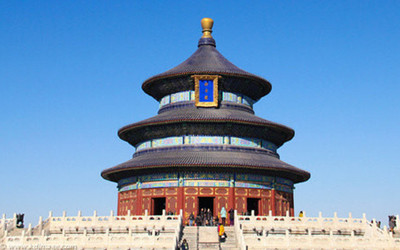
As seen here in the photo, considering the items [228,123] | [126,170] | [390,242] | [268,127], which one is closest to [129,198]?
[126,170]

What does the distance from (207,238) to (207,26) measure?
30318 mm

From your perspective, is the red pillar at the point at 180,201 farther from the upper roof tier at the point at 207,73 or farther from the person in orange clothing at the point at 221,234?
the person in orange clothing at the point at 221,234

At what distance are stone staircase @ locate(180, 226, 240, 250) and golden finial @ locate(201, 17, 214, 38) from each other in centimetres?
2809

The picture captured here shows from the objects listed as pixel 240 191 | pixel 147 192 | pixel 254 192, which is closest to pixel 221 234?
pixel 240 191

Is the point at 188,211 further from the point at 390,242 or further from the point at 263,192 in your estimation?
the point at 390,242

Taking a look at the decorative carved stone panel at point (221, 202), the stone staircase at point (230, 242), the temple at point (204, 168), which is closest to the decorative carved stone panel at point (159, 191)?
the temple at point (204, 168)

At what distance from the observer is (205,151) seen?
4409 centimetres

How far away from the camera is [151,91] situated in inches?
2039

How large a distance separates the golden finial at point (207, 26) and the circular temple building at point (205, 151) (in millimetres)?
4913

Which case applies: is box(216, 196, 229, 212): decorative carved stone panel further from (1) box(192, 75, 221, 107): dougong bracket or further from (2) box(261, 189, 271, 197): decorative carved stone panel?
(1) box(192, 75, 221, 107): dougong bracket

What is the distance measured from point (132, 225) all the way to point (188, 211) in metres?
9.62

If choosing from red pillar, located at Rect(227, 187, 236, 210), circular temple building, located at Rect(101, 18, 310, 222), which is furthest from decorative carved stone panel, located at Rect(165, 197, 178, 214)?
red pillar, located at Rect(227, 187, 236, 210)

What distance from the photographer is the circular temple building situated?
4228 cm

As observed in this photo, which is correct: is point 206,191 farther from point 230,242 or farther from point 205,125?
point 230,242
